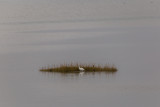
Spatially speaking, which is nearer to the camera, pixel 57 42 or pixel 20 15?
pixel 57 42

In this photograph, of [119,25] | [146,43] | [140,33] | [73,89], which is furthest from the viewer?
[119,25]

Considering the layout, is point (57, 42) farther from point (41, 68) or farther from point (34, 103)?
point (34, 103)

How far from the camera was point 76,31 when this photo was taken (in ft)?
221

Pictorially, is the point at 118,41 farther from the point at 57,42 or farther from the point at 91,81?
the point at 91,81

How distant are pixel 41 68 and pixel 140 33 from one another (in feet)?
78.0

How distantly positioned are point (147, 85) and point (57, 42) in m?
24.2

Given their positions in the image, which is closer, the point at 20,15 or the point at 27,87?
the point at 27,87

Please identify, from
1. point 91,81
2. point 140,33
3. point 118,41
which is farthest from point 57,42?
point 91,81

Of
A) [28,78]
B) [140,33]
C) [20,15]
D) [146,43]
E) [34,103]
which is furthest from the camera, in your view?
[20,15]

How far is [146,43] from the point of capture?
5628cm

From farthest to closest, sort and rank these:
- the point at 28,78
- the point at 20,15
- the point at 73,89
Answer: the point at 20,15 → the point at 28,78 → the point at 73,89

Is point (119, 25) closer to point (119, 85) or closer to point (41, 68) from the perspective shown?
point (41, 68)

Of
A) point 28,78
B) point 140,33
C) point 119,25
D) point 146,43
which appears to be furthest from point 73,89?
point 119,25

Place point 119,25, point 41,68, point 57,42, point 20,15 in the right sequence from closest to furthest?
1. point 41,68
2. point 57,42
3. point 119,25
4. point 20,15
